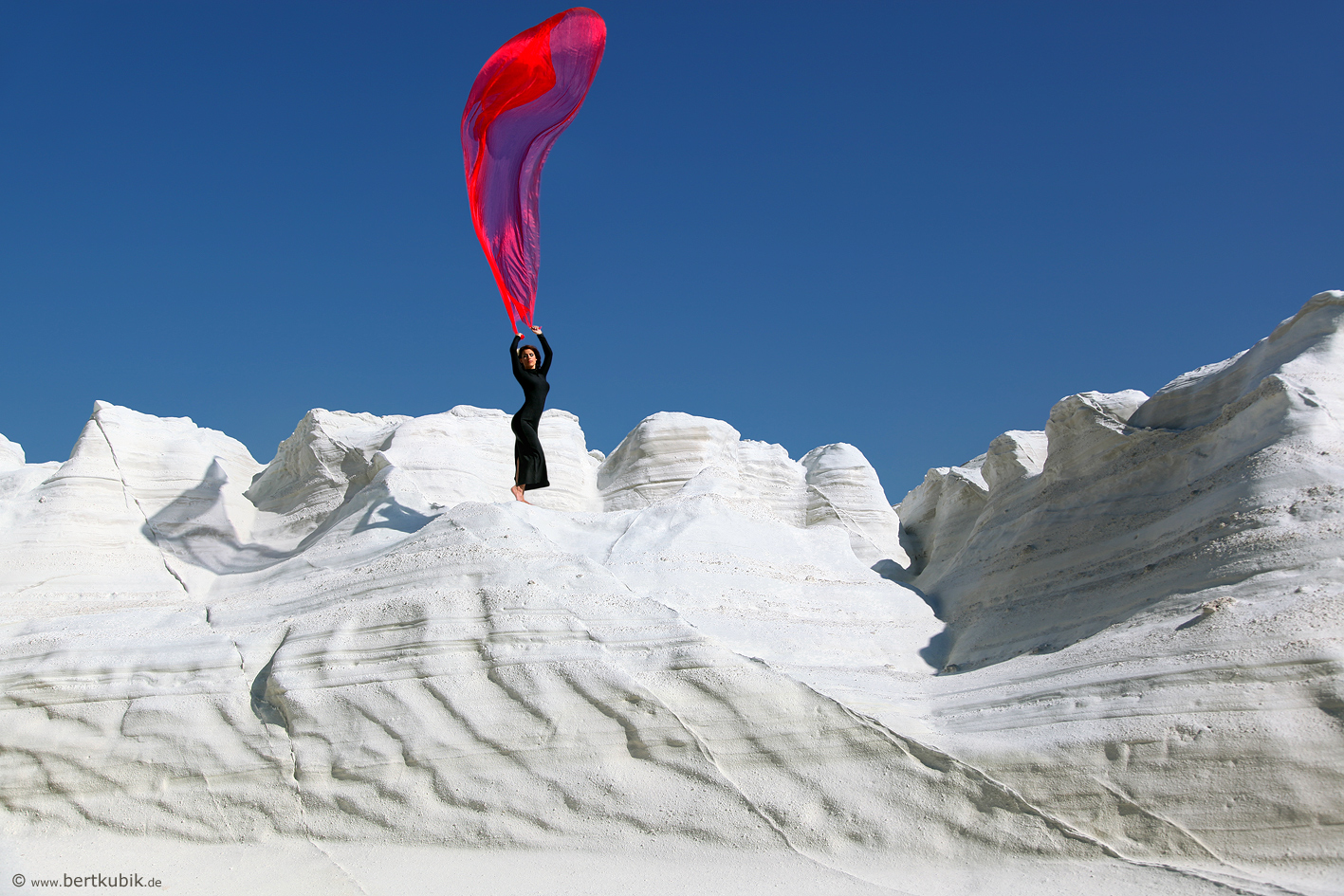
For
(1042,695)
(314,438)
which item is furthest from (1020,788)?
(314,438)

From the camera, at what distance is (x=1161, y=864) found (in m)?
4.30

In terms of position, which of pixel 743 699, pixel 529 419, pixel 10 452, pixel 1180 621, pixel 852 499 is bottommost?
pixel 743 699

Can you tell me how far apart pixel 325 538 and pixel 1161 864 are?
22.3ft

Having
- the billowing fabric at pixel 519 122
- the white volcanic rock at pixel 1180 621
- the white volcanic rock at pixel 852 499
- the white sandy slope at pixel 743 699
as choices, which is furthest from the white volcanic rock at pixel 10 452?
the white volcanic rock at pixel 1180 621

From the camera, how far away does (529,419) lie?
8.77 m

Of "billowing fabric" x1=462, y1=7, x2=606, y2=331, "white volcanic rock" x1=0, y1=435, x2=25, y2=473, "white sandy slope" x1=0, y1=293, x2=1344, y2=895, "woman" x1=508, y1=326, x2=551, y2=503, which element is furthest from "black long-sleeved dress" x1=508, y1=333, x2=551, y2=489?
"white volcanic rock" x1=0, y1=435, x2=25, y2=473

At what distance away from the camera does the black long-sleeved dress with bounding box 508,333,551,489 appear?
8.77m

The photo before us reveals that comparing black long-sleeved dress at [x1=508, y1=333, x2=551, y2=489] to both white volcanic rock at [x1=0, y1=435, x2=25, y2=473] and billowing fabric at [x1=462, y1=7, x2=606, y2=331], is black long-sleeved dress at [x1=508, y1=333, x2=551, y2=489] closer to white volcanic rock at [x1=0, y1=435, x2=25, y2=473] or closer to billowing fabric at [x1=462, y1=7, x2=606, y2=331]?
billowing fabric at [x1=462, y1=7, x2=606, y2=331]

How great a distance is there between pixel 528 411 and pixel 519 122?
2.88 metres

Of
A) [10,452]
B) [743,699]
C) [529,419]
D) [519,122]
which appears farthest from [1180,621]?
[10,452]

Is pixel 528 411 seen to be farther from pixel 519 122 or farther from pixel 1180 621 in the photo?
pixel 1180 621

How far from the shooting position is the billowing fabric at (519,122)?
28.7 ft

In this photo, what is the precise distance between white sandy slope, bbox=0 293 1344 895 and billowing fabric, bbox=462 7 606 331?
2.76m

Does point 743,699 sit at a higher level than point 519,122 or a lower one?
lower
